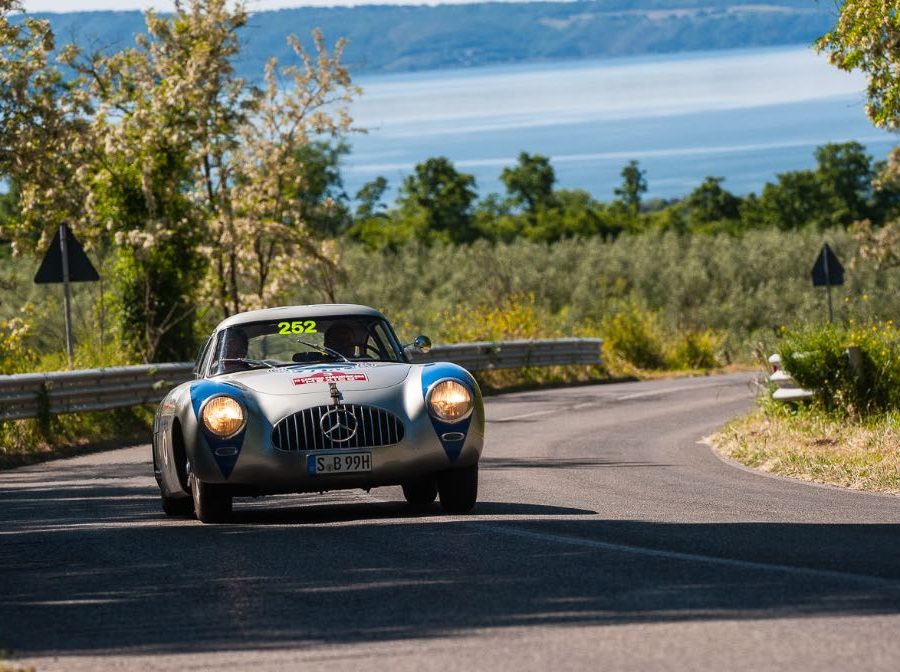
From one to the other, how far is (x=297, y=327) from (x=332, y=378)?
1395 mm

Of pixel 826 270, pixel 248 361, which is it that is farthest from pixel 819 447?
A: pixel 826 270

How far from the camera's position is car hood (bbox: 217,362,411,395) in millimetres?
10594

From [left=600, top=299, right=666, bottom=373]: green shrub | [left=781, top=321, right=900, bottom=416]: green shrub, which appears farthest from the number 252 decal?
[left=600, top=299, right=666, bottom=373]: green shrub

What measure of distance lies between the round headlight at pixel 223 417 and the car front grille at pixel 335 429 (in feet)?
0.85

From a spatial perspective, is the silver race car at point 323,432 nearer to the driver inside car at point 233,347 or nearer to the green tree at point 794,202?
the driver inside car at point 233,347

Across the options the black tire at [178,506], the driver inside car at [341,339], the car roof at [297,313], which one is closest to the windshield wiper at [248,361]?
the car roof at [297,313]

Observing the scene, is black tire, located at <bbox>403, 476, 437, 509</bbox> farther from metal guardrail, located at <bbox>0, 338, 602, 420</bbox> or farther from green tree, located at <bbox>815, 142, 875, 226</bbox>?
green tree, located at <bbox>815, 142, 875, 226</bbox>

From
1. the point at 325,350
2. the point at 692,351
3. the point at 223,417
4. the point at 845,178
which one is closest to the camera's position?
the point at 223,417

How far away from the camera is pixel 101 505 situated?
13.0m

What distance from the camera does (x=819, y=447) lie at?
15711mm

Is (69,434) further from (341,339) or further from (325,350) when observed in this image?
(325,350)

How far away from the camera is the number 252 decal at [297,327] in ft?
39.3

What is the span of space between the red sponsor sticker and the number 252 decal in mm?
1168

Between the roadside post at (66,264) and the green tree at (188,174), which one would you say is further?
the green tree at (188,174)
